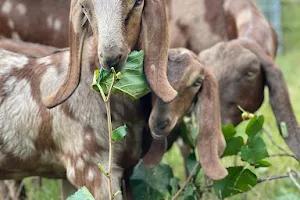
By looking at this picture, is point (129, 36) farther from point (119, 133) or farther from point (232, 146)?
point (232, 146)

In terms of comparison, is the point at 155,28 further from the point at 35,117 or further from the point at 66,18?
the point at 66,18

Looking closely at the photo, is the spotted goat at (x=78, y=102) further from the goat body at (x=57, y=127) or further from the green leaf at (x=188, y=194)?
the green leaf at (x=188, y=194)

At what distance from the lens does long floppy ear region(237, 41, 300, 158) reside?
4.07 meters

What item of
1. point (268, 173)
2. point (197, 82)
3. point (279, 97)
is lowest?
point (268, 173)

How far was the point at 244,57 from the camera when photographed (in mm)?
4281

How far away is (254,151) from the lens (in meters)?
3.70

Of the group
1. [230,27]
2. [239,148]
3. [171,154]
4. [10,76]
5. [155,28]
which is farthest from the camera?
[171,154]

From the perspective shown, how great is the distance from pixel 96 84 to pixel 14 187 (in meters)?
1.42

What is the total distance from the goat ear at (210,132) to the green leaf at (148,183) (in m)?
0.43

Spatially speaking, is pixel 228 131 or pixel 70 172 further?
pixel 228 131

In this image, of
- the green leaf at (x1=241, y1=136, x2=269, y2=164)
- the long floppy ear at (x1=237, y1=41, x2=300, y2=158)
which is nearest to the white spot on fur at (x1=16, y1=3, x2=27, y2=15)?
the long floppy ear at (x1=237, y1=41, x2=300, y2=158)

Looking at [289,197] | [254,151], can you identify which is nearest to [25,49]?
[254,151]

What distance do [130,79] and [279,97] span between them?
129 centimetres

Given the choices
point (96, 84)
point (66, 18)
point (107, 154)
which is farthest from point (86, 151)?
point (66, 18)
